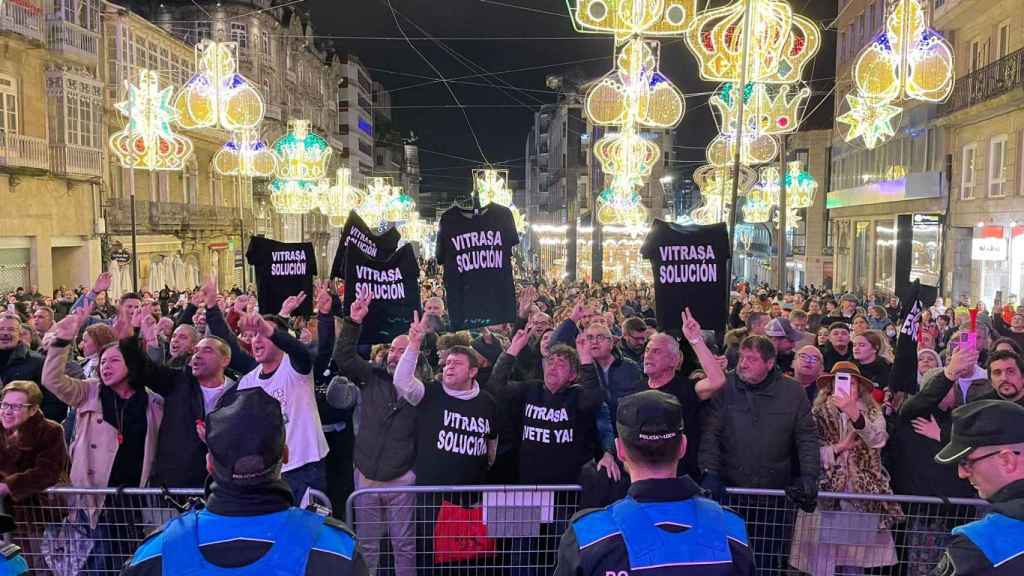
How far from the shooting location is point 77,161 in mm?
25516

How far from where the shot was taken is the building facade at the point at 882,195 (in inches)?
1034

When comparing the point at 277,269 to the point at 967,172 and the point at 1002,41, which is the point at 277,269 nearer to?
the point at 1002,41

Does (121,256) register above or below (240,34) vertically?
below

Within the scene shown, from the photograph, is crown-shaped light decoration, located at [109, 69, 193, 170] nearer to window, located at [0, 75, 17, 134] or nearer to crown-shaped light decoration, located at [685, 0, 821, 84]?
window, located at [0, 75, 17, 134]

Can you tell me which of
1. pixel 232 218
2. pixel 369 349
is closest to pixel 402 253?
pixel 369 349

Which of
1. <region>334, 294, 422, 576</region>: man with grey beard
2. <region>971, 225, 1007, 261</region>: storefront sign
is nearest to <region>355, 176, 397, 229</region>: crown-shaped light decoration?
<region>971, 225, 1007, 261</region>: storefront sign

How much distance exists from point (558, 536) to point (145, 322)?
4458mm

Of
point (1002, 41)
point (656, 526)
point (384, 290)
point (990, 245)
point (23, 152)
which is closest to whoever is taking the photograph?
point (656, 526)

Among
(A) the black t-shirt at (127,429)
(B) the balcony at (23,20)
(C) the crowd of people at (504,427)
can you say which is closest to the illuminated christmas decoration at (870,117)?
(C) the crowd of people at (504,427)

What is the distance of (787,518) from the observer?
4973mm

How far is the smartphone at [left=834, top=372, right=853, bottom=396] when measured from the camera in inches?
205

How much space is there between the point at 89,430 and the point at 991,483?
5.14 m

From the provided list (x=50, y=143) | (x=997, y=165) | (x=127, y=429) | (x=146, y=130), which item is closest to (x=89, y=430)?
(x=127, y=429)

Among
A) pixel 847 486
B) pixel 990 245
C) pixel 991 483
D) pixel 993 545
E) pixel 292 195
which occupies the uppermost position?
pixel 292 195
